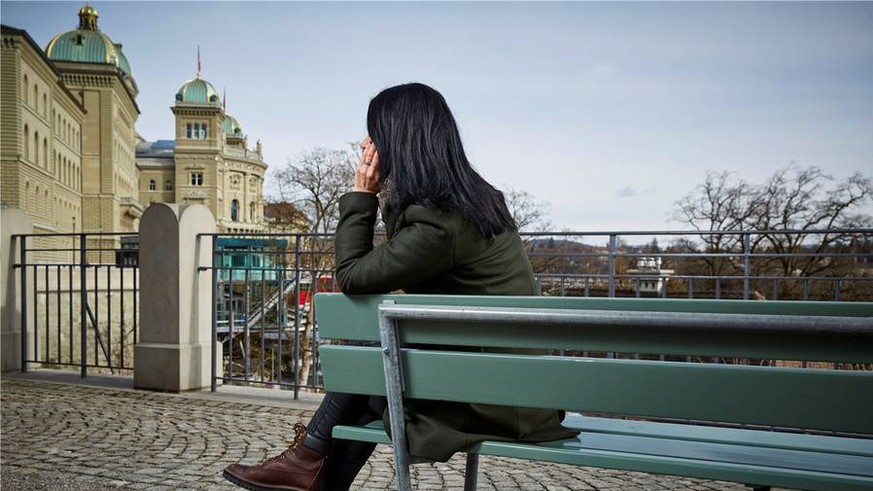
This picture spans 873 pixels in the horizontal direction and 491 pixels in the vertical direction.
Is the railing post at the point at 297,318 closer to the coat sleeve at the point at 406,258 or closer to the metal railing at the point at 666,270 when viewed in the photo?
the metal railing at the point at 666,270

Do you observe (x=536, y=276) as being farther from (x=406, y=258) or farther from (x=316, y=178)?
(x=316, y=178)

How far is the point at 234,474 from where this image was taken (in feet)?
9.18

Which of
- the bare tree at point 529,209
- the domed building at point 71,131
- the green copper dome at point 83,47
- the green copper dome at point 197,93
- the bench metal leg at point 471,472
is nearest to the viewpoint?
the bench metal leg at point 471,472

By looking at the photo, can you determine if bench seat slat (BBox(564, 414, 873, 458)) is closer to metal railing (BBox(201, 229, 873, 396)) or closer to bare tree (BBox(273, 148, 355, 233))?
metal railing (BBox(201, 229, 873, 396))

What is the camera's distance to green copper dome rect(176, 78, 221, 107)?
120688mm

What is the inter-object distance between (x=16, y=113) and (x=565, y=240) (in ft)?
175

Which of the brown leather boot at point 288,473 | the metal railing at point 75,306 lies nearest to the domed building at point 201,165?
the metal railing at point 75,306

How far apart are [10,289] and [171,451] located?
5173 mm

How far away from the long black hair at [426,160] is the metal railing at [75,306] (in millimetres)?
5827

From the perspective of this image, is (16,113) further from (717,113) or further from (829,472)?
(829,472)

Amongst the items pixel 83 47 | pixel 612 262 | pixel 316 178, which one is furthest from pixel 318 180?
pixel 83 47

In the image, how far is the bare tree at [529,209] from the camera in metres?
33.1

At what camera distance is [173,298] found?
777cm

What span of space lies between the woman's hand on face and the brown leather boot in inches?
36.2
